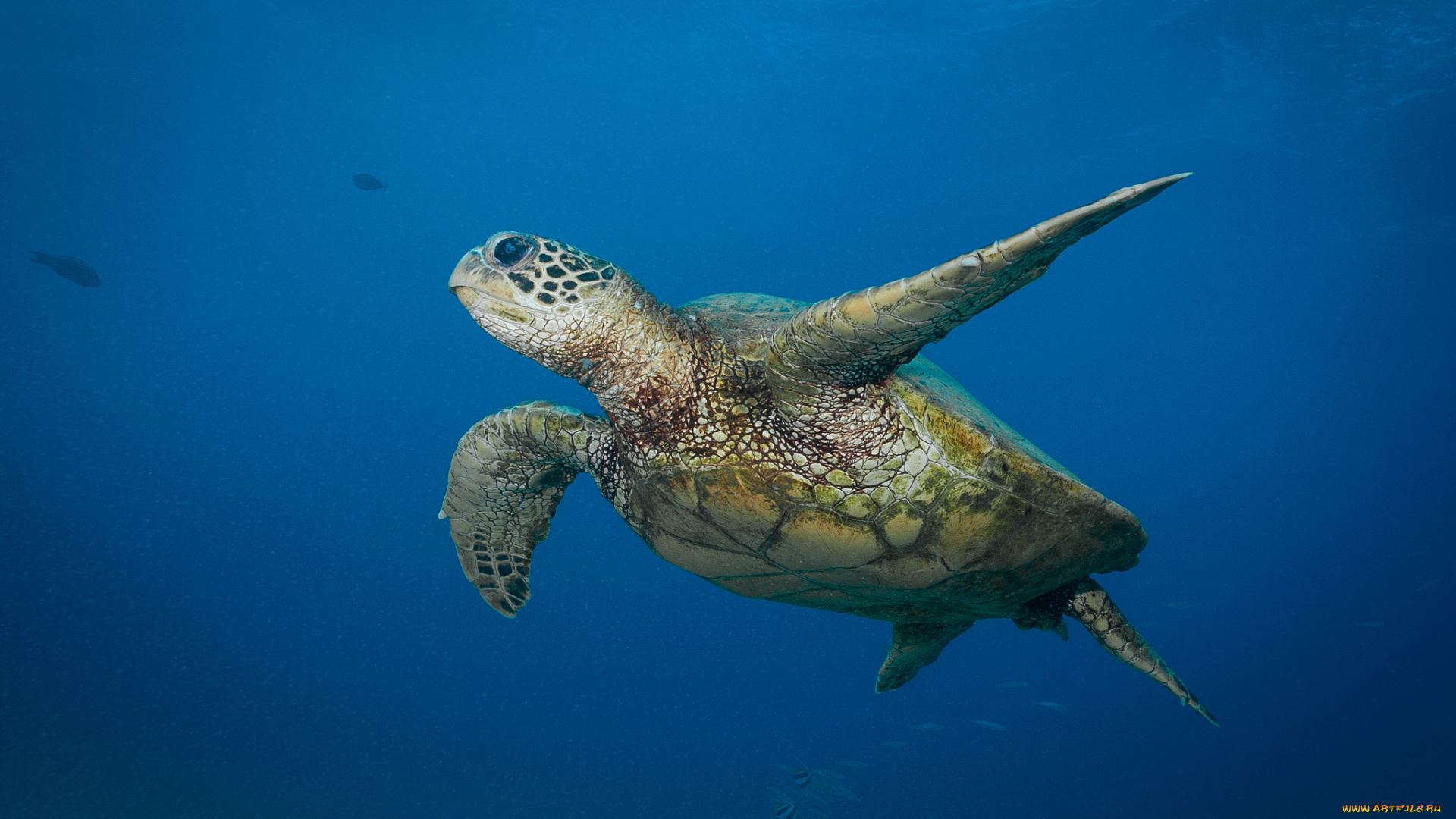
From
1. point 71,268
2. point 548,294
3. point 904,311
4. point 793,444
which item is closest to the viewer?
point 904,311

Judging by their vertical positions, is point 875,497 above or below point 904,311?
below

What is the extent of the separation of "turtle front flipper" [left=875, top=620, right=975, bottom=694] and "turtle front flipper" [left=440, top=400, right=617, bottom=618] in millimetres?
2190

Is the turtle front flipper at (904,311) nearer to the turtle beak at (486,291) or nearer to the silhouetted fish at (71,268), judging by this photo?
the turtle beak at (486,291)

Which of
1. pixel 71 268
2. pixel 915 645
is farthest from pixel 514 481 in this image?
pixel 71 268

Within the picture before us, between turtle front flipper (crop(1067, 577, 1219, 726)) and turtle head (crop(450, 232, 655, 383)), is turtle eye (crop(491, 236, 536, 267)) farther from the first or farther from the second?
turtle front flipper (crop(1067, 577, 1219, 726))

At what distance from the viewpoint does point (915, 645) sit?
4.23 meters

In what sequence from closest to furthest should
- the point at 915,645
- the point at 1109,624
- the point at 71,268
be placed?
the point at 1109,624, the point at 915,645, the point at 71,268

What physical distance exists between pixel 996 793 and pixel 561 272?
20.9 metres

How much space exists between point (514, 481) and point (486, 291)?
1.34 m

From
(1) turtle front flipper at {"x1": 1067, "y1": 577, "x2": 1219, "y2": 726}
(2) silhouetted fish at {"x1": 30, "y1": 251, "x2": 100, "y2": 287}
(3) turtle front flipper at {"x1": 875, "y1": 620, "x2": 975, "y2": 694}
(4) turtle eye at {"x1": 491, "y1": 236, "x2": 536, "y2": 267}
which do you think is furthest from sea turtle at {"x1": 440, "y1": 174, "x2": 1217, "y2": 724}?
(2) silhouetted fish at {"x1": 30, "y1": 251, "x2": 100, "y2": 287}

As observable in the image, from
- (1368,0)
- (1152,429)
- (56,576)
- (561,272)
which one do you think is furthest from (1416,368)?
(56,576)

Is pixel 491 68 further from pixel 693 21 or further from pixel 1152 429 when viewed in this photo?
pixel 1152 429

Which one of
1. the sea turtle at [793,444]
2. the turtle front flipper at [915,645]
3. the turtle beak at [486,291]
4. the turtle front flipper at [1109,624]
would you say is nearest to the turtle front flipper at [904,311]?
the sea turtle at [793,444]

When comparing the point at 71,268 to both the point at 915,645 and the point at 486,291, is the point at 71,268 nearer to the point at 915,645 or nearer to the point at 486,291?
the point at 486,291
